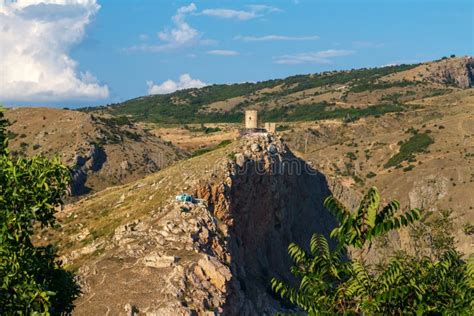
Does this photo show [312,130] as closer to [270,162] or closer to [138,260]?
[270,162]

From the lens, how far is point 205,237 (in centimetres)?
4456

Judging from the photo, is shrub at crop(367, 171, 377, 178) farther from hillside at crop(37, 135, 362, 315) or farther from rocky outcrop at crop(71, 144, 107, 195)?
rocky outcrop at crop(71, 144, 107, 195)

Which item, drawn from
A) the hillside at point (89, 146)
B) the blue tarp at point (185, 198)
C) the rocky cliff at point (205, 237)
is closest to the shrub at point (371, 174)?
the hillside at point (89, 146)

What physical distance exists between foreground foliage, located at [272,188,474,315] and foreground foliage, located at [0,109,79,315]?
17.1ft

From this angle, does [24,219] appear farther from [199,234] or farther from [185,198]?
[185,198]

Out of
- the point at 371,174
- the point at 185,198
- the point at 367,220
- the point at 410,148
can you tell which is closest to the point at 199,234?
the point at 185,198

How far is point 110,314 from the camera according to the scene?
34969 mm

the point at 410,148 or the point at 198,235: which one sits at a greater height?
the point at 410,148

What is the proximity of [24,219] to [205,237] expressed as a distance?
104 feet

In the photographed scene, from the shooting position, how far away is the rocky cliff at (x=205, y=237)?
37.3 metres

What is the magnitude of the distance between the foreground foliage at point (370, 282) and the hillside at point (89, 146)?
7789 cm

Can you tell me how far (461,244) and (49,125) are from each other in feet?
228

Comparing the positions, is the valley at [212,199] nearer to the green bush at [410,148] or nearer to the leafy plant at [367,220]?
the green bush at [410,148]

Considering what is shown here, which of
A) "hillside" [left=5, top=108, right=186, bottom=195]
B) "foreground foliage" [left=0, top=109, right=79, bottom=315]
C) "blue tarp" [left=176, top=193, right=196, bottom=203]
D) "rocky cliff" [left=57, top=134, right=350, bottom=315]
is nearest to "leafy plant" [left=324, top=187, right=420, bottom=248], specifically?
"foreground foliage" [left=0, top=109, right=79, bottom=315]
